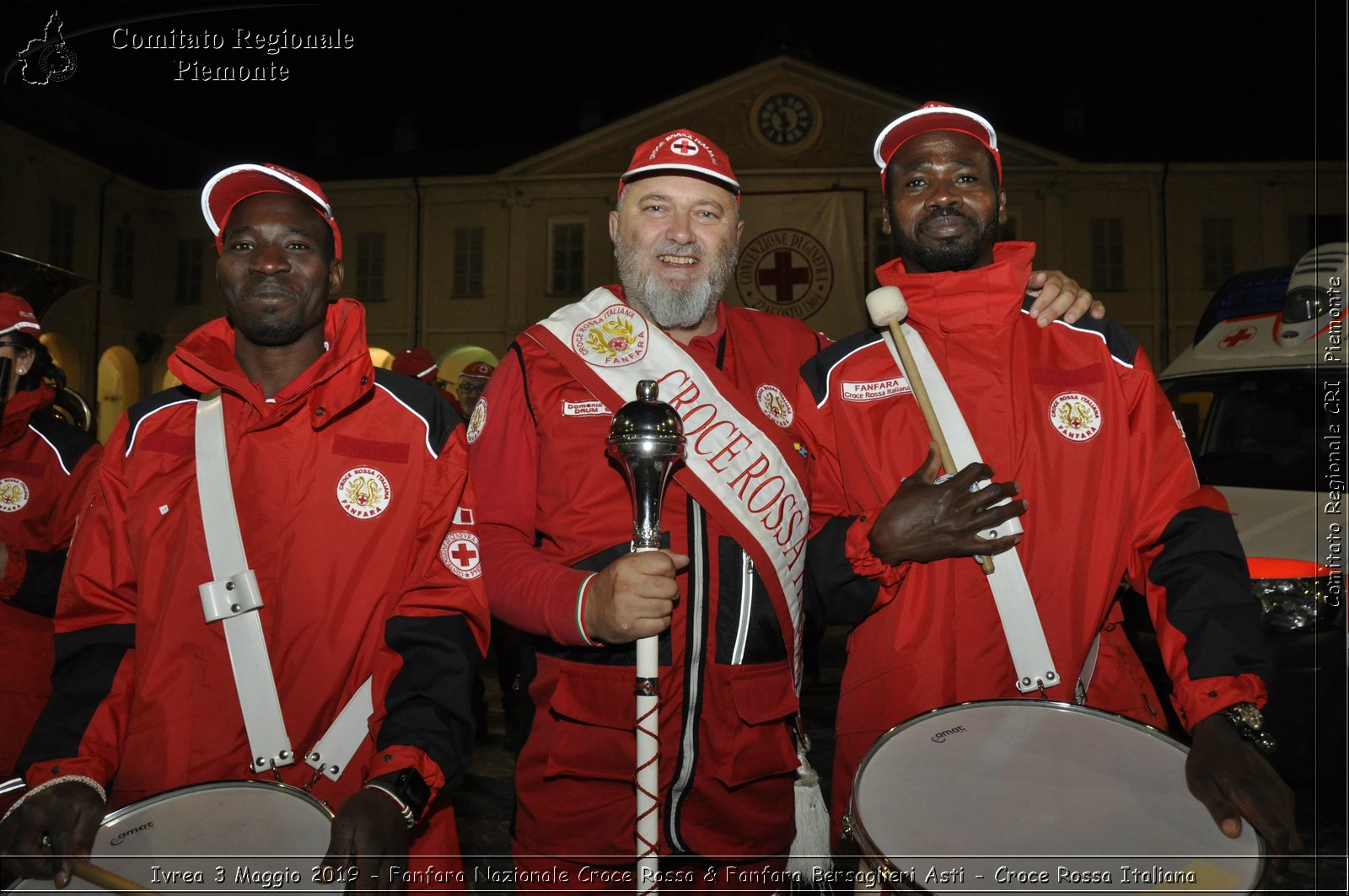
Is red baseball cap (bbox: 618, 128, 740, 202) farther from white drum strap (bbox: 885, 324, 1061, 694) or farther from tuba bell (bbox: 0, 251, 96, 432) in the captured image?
tuba bell (bbox: 0, 251, 96, 432)

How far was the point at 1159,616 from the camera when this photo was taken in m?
2.23

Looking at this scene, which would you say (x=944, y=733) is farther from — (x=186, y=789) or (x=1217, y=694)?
(x=186, y=789)

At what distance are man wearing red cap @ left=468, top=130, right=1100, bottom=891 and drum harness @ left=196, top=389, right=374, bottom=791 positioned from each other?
444 millimetres

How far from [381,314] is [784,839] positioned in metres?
27.6

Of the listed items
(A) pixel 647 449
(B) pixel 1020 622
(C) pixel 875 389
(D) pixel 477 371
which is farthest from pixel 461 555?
(D) pixel 477 371


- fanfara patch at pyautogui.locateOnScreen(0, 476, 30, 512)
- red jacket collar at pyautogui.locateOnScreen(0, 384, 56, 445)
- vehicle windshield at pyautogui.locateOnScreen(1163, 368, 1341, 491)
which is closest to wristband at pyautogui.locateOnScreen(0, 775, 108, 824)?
fanfara patch at pyautogui.locateOnScreen(0, 476, 30, 512)

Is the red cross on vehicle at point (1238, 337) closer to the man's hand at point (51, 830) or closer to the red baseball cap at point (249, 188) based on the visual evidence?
the red baseball cap at point (249, 188)

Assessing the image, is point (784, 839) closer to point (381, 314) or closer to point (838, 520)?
point (838, 520)

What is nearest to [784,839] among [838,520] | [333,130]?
[838,520]

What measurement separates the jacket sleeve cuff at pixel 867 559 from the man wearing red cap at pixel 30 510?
296 centimetres

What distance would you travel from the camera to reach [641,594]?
2.10 metres

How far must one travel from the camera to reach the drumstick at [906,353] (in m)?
2.36

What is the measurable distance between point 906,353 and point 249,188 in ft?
5.70

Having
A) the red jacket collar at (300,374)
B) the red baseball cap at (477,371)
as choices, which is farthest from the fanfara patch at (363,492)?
the red baseball cap at (477,371)
